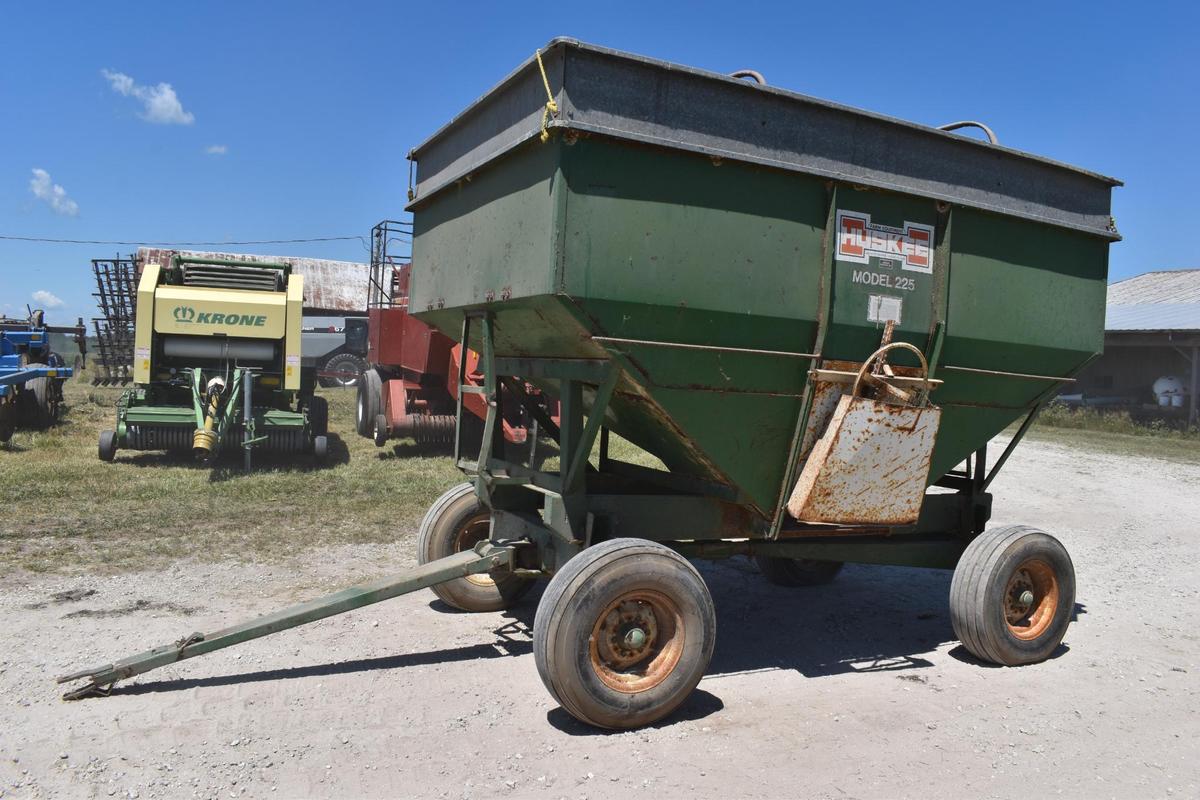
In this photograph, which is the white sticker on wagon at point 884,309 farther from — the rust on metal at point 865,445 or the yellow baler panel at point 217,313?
the yellow baler panel at point 217,313

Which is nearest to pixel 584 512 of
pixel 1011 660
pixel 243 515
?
pixel 1011 660

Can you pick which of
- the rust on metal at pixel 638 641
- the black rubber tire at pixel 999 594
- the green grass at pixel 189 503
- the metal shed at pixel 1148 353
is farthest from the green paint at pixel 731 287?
the metal shed at pixel 1148 353

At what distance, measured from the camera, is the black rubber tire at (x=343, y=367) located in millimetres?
26188

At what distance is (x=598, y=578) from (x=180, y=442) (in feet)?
26.6

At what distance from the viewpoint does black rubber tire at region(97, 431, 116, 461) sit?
10.4 metres

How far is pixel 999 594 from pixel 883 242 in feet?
6.54

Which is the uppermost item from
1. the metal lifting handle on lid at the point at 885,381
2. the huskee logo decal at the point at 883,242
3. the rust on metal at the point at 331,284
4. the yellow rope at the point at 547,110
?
the rust on metal at the point at 331,284

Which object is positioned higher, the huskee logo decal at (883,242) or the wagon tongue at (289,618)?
the huskee logo decal at (883,242)

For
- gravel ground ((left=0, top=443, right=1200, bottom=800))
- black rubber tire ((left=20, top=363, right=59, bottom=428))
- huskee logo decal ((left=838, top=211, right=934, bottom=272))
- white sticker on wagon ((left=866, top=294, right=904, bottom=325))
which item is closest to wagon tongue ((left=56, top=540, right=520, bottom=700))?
gravel ground ((left=0, top=443, right=1200, bottom=800))

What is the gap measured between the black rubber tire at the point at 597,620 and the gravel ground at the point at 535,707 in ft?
0.45

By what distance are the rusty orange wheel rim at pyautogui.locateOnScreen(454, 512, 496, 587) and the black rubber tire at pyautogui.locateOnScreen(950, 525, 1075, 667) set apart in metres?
2.70

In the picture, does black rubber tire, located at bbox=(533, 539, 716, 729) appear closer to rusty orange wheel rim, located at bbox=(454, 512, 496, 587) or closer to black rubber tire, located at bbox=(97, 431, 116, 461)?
rusty orange wheel rim, located at bbox=(454, 512, 496, 587)

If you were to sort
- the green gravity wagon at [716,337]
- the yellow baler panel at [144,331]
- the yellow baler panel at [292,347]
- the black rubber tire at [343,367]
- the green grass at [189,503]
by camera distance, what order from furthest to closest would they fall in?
the black rubber tire at [343,367], the yellow baler panel at [292,347], the yellow baler panel at [144,331], the green grass at [189,503], the green gravity wagon at [716,337]

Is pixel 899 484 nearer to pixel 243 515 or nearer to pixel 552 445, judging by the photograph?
pixel 243 515
